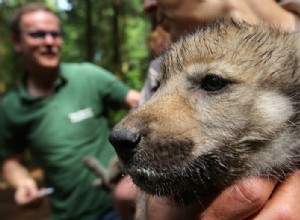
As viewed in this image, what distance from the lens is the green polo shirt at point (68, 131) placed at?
396 centimetres

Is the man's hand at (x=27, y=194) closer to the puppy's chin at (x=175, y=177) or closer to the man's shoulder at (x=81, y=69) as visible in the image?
the man's shoulder at (x=81, y=69)

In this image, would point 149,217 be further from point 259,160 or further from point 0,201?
point 0,201

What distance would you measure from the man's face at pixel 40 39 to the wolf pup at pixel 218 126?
9.24ft

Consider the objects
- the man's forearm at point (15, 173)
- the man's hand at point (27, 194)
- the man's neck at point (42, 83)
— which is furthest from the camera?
the man's neck at point (42, 83)

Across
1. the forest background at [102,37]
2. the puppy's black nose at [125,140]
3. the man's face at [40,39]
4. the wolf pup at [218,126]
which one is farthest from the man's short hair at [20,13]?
the forest background at [102,37]

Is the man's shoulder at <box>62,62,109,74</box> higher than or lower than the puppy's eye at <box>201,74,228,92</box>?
lower

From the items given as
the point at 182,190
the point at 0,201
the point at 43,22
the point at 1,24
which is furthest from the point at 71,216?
the point at 1,24

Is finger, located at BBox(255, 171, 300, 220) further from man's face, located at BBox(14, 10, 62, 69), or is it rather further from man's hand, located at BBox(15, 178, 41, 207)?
man's face, located at BBox(14, 10, 62, 69)

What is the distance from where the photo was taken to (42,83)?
172 inches

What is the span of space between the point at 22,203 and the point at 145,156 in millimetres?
2540

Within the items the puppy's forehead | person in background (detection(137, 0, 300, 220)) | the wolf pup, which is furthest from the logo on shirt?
the wolf pup

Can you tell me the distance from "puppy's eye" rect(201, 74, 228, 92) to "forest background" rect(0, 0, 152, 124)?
28.0ft

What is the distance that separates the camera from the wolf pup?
165 cm

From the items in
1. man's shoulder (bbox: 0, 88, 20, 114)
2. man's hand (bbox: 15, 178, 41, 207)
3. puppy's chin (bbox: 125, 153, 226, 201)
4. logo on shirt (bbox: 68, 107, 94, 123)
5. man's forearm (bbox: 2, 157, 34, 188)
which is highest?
puppy's chin (bbox: 125, 153, 226, 201)
